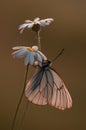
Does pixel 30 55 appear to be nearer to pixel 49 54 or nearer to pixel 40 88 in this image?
pixel 40 88

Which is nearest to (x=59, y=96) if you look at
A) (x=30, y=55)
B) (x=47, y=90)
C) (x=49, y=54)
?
(x=47, y=90)

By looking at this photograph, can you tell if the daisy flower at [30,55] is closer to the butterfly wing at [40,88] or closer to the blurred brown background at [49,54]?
the butterfly wing at [40,88]

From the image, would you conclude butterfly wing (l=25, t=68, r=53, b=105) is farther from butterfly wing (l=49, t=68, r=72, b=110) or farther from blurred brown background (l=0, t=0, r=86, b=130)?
blurred brown background (l=0, t=0, r=86, b=130)

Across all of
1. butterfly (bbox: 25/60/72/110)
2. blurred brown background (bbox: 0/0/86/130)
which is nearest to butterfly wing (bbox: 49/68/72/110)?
butterfly (bbox: 25/60/72/110)
